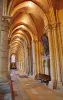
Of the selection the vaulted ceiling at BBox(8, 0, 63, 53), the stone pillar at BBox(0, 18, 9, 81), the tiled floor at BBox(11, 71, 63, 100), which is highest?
the vaulted ceiling at BBox(8, 0, 63, 53)

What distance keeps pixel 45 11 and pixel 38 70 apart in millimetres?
6649

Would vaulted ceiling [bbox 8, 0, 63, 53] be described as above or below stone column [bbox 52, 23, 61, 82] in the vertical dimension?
above

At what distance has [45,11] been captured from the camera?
1083 cm

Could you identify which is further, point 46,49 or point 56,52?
point 46,49

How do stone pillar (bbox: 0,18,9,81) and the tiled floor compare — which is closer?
stone pillar (bbox: 0,18,9,81)

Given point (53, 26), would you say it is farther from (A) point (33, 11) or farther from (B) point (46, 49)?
(B) point (46, 49)

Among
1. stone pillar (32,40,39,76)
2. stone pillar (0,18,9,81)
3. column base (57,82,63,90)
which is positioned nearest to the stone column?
column base (57,82,63,90)

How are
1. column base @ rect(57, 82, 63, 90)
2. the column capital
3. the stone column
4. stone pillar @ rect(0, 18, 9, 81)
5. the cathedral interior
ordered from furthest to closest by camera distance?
the column capital < the stone column < column base @ rect(57, 82, 63, 90) < the cathedral interior < stone pillar @ rect(0, 18, 9, 81)

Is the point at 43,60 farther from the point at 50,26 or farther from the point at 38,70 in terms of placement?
the point at 50,26

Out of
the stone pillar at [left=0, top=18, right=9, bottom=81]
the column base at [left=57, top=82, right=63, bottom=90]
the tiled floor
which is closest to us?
the stone pillar at [left=0, top=18, right=9, bottom=81]

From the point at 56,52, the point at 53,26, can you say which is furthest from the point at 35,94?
the point at 53,26

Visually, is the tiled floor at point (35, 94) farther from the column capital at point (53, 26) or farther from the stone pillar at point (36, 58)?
the stone pillar at point (36, 58)

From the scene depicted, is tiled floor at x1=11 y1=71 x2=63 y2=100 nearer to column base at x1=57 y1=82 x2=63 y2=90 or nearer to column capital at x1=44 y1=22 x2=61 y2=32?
column base at x1=57 y1=82 x2=63 y2=90

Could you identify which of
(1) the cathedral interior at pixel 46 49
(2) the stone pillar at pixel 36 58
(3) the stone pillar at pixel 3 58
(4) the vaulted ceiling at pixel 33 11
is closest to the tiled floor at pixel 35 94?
(1) the cathedral interior at pixel 46 49
